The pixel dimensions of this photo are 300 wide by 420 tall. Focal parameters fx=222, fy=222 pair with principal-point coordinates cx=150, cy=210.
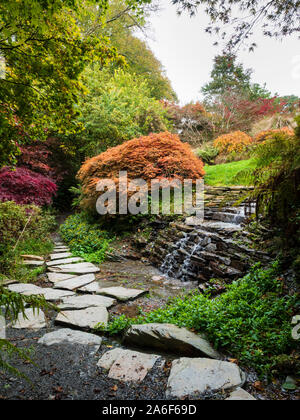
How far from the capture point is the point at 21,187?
6418mm

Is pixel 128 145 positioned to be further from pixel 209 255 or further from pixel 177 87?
pixel 177 87

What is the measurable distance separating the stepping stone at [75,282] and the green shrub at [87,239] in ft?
3.45

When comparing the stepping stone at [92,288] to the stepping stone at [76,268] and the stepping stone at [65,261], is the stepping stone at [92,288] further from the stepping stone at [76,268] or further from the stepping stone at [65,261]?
the stepping stone at [65,261]

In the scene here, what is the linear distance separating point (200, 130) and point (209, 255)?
13382 mm

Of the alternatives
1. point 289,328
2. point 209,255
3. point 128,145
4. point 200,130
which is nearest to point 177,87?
point 200,130

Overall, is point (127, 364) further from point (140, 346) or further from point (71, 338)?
point (71, 338)

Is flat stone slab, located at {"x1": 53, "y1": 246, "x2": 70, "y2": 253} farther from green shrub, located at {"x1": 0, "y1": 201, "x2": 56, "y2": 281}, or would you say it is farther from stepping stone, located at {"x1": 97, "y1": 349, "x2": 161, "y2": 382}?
stepping stone, located at {"x1": 97, "y1": 349, "x2": 161, "y2": 382}

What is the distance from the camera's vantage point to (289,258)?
2637 mm

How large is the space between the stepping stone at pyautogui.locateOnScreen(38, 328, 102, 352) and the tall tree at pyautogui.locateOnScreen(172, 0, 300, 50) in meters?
3.95

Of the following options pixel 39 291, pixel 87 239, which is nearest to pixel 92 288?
pixel 39 291

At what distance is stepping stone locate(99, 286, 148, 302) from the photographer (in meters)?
3.20

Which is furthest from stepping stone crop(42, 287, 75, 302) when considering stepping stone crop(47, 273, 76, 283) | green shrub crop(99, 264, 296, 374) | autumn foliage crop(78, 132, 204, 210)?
autumn foliage crop(78, 132, 204, 210)

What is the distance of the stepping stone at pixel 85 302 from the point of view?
2880 mm
